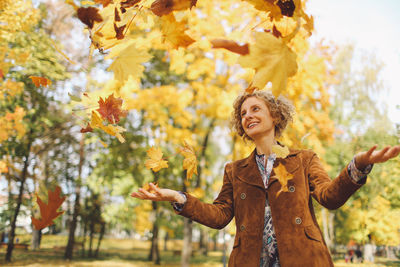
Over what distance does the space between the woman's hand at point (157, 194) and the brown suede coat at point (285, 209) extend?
0.08 metres

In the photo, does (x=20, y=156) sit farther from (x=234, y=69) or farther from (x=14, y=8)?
(x=234, y=69)

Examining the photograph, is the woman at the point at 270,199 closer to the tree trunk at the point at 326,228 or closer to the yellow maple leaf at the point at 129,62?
the yellow maple leaf at the point at 129,62

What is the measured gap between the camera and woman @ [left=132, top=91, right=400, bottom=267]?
1468 millimetres

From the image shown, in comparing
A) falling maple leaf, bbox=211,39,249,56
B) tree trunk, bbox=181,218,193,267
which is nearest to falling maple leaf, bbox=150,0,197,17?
falling maple leaf, bbox=211,39,249,56

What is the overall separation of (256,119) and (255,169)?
0.31 metres

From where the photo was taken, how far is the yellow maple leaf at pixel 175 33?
1.24 m

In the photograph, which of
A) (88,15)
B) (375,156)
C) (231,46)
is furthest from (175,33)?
→ (375,156)

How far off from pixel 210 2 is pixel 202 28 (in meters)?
0.71

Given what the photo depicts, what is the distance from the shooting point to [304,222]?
5.18ft

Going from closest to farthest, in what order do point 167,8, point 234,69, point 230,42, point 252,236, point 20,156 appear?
point 230,42 → point 167,8 → point 252,236 → point 234,69 → point 20,156

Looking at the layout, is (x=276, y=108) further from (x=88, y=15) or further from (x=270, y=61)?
(x=88, y=15)

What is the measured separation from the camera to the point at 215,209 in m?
1.76

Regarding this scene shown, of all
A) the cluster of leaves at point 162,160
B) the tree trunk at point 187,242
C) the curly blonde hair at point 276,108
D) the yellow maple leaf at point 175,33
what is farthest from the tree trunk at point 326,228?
the yellow maple leaf at point 175,33

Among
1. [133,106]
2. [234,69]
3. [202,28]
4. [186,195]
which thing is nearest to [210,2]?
[202,28]
